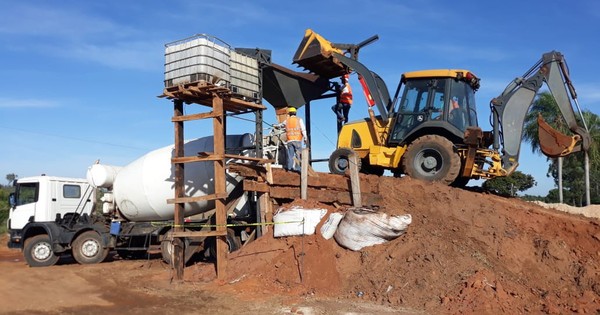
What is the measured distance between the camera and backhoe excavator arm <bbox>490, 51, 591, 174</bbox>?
1191 centimetres

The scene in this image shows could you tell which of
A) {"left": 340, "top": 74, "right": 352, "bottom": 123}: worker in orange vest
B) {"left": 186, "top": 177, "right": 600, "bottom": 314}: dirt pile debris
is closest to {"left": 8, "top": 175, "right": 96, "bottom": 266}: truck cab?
{"left": 186, "top": 177, "right": 600, "bottom": 314}: dirt pile debris

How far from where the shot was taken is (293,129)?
42.5ft

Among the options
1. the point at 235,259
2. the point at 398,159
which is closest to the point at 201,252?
the point at 235,259

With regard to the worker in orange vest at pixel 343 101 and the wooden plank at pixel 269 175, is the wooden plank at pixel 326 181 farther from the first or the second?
the worker in orange vest at pixel 343 101

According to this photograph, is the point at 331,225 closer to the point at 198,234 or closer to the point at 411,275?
the point at 411,275

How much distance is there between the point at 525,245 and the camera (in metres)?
9.55

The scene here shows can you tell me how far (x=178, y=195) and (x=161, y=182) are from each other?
2.49m

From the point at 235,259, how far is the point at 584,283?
6.85 m

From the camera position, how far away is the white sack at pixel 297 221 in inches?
438

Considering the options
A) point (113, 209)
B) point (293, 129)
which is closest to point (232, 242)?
point (293, 129)

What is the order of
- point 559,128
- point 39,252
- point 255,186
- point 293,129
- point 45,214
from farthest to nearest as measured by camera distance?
point 559,128 → point 45,214 → point 39,252 → point 293,129 → point 255,186

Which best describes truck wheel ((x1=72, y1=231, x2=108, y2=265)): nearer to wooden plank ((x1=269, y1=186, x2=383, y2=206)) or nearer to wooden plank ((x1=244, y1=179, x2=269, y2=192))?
wooden plank ((x1=244, y1=179, x2=269, y2=192))

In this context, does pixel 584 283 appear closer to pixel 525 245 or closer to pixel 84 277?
pixel 525 245

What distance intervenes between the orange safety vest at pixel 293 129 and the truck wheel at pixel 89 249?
23.2 ft
